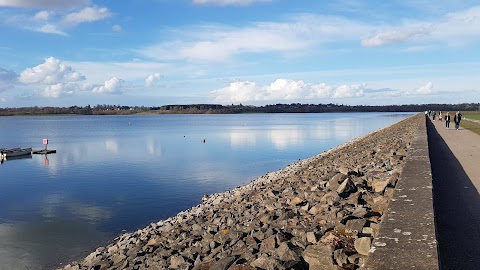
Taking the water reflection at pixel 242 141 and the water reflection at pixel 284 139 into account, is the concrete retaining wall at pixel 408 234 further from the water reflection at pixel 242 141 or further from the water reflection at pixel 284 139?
the water reflection at pixel 242 141

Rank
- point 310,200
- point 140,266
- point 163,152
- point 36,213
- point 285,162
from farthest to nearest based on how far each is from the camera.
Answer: point 163,152
point 285,162
point 36,213
point 310,200
point 140,266

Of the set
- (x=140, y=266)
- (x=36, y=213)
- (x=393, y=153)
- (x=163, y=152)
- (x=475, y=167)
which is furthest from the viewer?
(x=163, y=152)

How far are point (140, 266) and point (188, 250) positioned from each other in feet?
2.80

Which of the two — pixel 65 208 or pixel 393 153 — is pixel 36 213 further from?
pixel 393 153

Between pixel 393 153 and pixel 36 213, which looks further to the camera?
pixel 36 213

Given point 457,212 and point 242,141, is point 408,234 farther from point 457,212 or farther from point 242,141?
point 242,141

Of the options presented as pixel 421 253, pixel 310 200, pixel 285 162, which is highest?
pixel 421 253

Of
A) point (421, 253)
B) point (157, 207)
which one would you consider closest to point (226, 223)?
Answer: point (421, 253)

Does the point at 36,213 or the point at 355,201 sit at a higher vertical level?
the point at 355,201

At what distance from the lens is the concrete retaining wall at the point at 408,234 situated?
3.83 meters

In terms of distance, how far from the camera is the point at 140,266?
755 cm

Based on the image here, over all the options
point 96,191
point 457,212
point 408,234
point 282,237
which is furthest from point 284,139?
point 408,234

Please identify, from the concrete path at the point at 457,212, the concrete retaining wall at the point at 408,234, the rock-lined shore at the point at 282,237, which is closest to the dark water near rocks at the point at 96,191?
the rock-lined shore at the point at 282,237

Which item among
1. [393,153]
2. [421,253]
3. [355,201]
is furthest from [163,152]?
[421,253]
